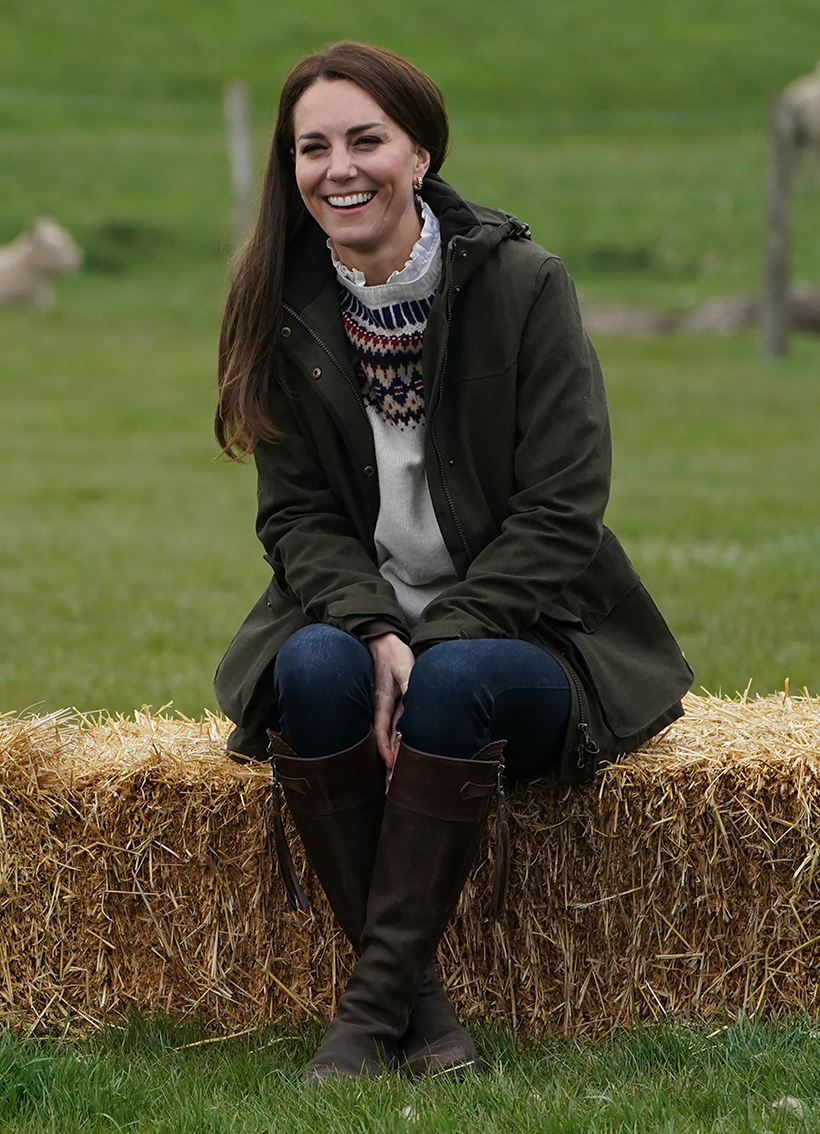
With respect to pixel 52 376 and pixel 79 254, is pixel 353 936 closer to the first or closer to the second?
pixel 52 376

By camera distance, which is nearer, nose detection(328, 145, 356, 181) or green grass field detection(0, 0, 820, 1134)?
green grass field detection(0, 0, 820, 1134)

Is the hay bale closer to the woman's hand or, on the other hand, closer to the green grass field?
the green grass field

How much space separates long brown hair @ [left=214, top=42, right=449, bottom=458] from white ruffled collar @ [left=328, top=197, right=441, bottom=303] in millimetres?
151

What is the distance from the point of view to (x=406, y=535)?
383 cm

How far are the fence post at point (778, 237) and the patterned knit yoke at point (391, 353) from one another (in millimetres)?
12183

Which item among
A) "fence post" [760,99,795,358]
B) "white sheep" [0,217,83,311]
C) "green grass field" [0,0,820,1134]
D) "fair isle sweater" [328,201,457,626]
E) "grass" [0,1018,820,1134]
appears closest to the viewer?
"grass" [0,1018,820,1134]

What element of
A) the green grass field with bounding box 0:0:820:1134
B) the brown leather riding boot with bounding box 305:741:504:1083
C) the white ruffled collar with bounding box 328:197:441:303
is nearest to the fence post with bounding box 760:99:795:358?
the green grass field with bounding box 0:0:820:1134

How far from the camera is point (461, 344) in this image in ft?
12.1

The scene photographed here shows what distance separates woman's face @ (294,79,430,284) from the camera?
364 cm

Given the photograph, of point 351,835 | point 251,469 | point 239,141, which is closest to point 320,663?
point 351,835

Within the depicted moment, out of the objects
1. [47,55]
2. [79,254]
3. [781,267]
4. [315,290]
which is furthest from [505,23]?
[315,290]

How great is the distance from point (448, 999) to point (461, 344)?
4.94 ft

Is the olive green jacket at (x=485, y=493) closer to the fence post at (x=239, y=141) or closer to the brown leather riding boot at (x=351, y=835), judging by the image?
the brown leather riding boot at (x=351, y=835)

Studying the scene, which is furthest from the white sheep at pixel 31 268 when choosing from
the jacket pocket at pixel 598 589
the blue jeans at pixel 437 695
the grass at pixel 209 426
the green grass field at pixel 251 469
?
the blue jeans at pixel 437 695
